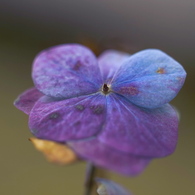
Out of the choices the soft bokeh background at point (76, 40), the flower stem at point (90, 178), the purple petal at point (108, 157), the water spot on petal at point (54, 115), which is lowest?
the soft bokeh background at point (76, 40)

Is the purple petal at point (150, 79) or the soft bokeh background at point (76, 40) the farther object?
the soft bokeh background at point (76, 40)

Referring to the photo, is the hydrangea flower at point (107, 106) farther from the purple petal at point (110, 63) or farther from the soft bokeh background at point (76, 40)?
the soft bokeh background at point (76, 40)

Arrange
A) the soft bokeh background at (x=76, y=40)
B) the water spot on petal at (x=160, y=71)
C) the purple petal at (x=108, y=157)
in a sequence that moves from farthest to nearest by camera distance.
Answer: the soft bokeh background at (x=76, y=40)
the water spot on petal at (x=160, y=71)
the purple petal at (x=108, y=157)

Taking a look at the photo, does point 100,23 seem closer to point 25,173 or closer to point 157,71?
point 25,173

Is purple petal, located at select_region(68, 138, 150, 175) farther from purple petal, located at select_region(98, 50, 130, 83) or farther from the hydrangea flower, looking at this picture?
purple petal, located at select_region(98, 50, 130, 83)

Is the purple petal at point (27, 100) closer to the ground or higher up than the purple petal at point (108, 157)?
closer to the ground

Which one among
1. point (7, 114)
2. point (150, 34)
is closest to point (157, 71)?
point (7, 114)

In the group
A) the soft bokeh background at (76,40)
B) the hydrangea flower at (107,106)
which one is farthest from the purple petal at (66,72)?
the soft bokeh background at (76,40)
